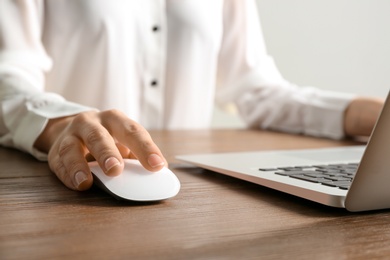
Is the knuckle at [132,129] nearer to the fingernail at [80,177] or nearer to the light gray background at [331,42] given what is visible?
the fingernail at [80,177]

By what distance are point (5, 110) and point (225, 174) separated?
437 millimetres

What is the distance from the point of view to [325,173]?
1.82ft

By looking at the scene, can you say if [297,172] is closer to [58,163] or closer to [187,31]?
[58,163]

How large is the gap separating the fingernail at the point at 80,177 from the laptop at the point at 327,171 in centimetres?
16

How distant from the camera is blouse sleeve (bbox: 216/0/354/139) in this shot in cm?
121

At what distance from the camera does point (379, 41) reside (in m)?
0.63

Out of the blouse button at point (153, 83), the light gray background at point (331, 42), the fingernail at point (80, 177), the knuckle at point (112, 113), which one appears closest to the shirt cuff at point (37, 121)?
the knuckle at point (112, 113)

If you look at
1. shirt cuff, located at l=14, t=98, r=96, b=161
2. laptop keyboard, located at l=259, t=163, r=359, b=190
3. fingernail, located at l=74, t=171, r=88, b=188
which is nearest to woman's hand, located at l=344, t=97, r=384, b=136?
laptop keyboard, located at l=259, t=163, r=359, b=190

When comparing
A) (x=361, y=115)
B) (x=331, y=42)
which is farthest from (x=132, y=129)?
(x=331, y=42)

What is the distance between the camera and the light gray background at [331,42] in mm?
656

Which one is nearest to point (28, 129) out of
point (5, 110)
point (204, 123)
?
point (5, 110)

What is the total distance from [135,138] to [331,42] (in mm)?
1039

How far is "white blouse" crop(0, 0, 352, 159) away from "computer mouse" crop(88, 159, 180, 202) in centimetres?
52

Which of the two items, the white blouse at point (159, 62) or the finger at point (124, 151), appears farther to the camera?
the white blouse at point (159, 62)
